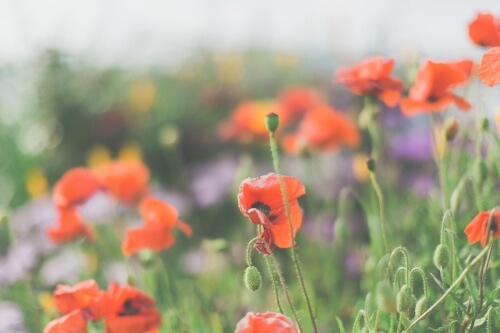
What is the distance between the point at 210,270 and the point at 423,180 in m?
1.08

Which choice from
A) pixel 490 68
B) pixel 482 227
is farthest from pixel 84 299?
pixel 490 68

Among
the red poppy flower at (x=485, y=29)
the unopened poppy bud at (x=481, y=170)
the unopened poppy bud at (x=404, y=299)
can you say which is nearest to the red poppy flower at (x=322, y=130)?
the unopened poppy bud at (x=481, y=170)

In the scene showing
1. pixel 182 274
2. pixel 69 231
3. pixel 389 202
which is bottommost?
pixel 182 274

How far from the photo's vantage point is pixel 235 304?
2008 mm

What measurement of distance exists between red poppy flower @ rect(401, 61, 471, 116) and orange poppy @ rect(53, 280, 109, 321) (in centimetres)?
74

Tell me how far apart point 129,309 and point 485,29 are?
2.65 ft

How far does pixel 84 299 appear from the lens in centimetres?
129

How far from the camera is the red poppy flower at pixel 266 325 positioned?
1049 mm

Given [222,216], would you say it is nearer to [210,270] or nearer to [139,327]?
[210,270]

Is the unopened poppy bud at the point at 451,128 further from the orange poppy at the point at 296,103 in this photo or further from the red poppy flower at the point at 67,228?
the orange poppy at the point at 296,103

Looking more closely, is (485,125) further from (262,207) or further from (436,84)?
(262,207)

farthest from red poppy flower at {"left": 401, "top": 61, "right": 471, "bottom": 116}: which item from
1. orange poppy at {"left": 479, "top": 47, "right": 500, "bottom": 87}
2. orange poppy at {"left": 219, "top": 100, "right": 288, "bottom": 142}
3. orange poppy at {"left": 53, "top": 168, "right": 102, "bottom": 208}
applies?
orange poppy at {"left": 219, "top": 100, "right": 288, "bottom": 142}

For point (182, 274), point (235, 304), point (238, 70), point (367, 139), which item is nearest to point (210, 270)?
point (235, 304)

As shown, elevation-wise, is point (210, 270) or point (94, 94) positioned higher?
point (94, 94)
